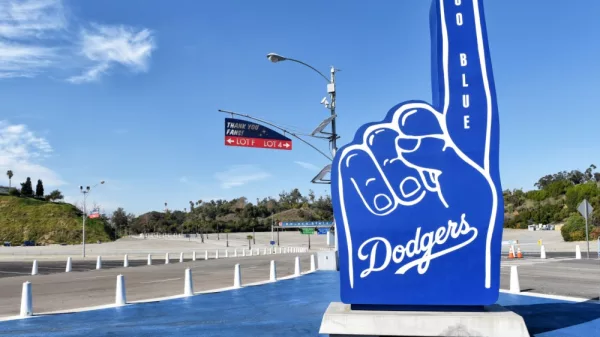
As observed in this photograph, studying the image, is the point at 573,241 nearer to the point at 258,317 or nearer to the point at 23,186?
the point at 258,317

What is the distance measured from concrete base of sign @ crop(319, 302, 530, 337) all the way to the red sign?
46.8 ft

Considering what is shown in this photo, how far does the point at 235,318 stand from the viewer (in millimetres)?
10461

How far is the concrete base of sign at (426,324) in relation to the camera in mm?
6945

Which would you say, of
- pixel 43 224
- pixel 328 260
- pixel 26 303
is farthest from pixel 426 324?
pixel 43 224

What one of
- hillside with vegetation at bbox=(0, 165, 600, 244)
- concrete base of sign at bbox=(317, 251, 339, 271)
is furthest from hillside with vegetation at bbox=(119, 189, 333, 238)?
concrete base of sign at bbox=(317, 251, 339, 271)

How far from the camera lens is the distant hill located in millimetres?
118750

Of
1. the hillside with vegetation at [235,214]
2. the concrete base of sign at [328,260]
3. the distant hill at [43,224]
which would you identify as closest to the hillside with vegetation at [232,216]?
the hillside with vegetation at [235,214]

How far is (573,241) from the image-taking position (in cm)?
5378

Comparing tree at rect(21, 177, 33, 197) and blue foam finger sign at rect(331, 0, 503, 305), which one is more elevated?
tree at rect(21, 177, 33, 197)

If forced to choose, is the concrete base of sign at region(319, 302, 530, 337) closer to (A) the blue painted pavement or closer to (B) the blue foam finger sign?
(B) the blue foam finger sign

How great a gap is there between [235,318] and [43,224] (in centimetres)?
12871

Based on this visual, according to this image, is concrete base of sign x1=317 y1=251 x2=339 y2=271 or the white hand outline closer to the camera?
the white hand outline

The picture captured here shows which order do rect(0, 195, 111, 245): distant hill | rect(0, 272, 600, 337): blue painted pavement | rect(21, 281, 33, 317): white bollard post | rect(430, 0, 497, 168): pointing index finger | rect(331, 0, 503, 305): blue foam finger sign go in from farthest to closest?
rect(0, 195, 111, 245): distant hill, rect(21, 281, 33, 317): white bollard post, rect(0, 272, 600, 337): blue painted pavement, rect(430, 0, 497, 168): pointing index finger, rect(331, 0, 503, 305): blue foam finger sign

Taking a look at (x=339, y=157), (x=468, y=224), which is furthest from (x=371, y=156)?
(x=468, y=224)
